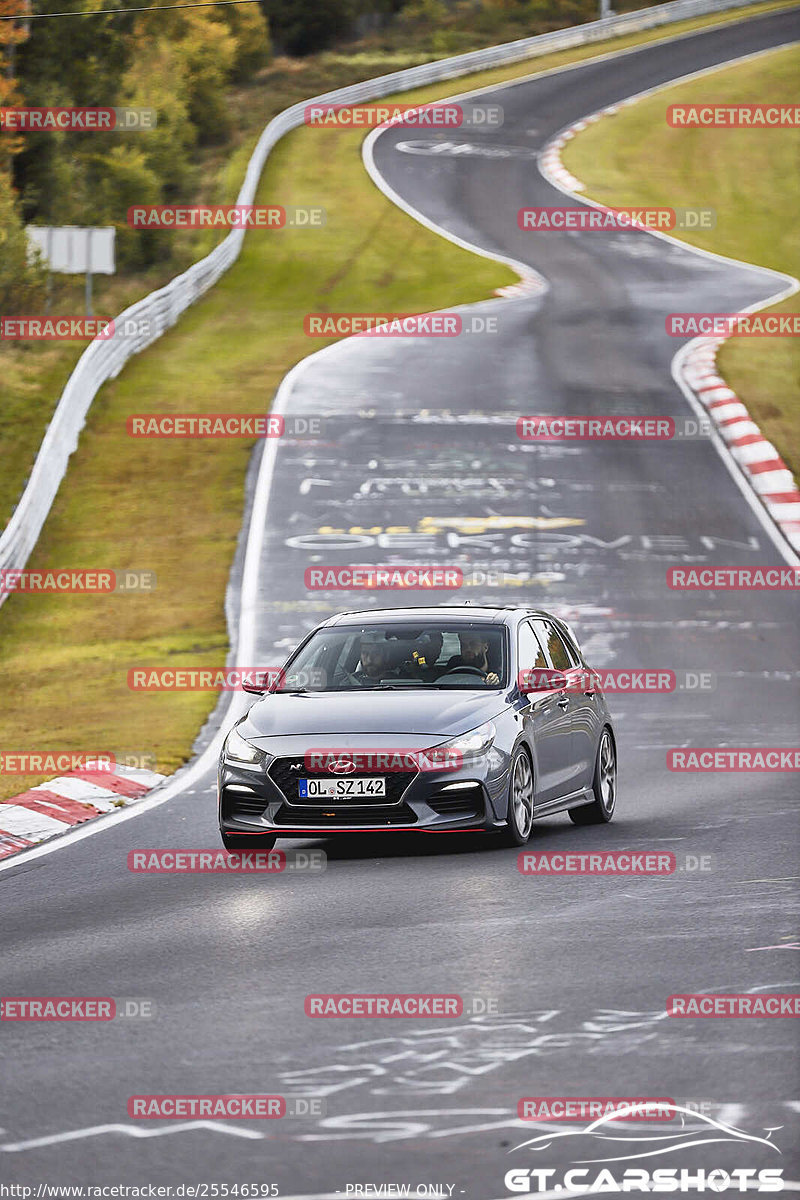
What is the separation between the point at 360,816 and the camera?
11.2 metres

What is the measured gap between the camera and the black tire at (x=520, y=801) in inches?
452

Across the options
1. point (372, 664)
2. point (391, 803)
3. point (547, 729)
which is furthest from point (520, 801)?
point (372, 664)

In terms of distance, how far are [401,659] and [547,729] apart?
41.5 inches

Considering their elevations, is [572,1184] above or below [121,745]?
above

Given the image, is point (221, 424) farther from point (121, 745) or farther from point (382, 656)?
point (382, 656)

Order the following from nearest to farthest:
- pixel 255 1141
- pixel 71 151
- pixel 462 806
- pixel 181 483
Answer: pixel 255 1141 < pixel 462 806 < pixel 181 483 < pixel 71 151

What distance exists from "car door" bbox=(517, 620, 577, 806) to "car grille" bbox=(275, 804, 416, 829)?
3.88ft

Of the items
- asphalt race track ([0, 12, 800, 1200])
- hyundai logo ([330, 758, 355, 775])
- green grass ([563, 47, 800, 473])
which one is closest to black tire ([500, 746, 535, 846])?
asphalt race track ([0, 12, 800, 1200])

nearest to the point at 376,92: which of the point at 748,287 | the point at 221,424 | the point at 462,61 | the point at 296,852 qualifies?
the point at 462,61

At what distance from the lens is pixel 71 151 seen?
52.8 meters

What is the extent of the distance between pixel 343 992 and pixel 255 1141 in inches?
76.4

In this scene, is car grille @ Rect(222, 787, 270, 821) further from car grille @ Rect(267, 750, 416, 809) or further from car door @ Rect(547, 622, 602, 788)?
car door @ Rect(547, 622, 602, 788)

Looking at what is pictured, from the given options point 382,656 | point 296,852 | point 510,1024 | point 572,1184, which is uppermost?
point 572,1184

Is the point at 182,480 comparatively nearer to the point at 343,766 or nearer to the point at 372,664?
the point at 372,664
